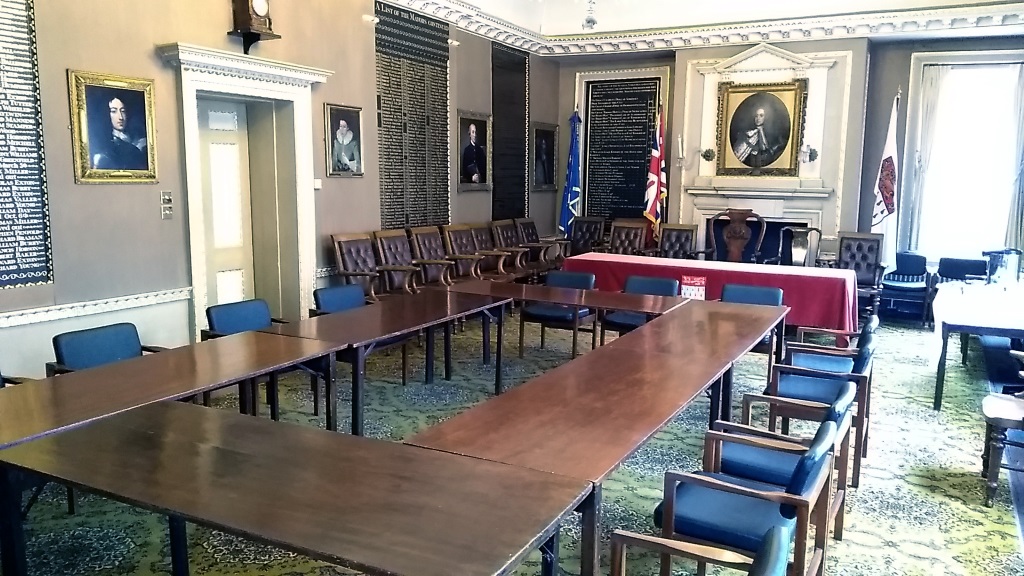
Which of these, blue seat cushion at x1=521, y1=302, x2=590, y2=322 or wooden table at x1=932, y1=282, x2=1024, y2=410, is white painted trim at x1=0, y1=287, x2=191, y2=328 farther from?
wooden table at x1=932, y1=282, x2=1024, y2=410

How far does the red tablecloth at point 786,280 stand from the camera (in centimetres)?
649

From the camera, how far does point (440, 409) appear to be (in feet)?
16.6

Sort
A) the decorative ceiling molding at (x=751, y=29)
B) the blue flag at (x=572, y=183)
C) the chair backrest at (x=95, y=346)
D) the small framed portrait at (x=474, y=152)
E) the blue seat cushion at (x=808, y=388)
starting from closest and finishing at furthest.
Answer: the chair backrest at (x=95, y=346) → the blue seat cushion at (x=808, y=388) → the decorative ceiling molding at (x=751, y=29) → the small framed portrait at (x=474, y=152) → the blue flag at (x=572, y=183)

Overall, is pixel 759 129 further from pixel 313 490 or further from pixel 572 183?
pixel 313 490

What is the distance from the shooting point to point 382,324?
441cm

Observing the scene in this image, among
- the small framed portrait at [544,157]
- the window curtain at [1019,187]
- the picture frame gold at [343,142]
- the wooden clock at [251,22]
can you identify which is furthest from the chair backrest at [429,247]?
the window curtain at [1019,187]

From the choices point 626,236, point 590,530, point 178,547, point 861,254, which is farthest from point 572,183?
point 590,530

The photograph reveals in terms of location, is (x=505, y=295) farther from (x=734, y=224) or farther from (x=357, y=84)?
(x=734, y=224)

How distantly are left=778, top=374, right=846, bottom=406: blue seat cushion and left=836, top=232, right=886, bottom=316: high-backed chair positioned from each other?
467cm

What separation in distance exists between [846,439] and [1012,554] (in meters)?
0.80

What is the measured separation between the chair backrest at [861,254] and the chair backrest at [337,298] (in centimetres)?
589

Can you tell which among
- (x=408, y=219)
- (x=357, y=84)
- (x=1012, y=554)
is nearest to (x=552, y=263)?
(x=408, y=219)

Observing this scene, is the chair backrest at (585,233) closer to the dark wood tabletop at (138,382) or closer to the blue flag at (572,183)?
the blue flag at (572,183)

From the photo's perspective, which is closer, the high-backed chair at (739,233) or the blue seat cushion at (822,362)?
the blue seat cushion at (822,362)
